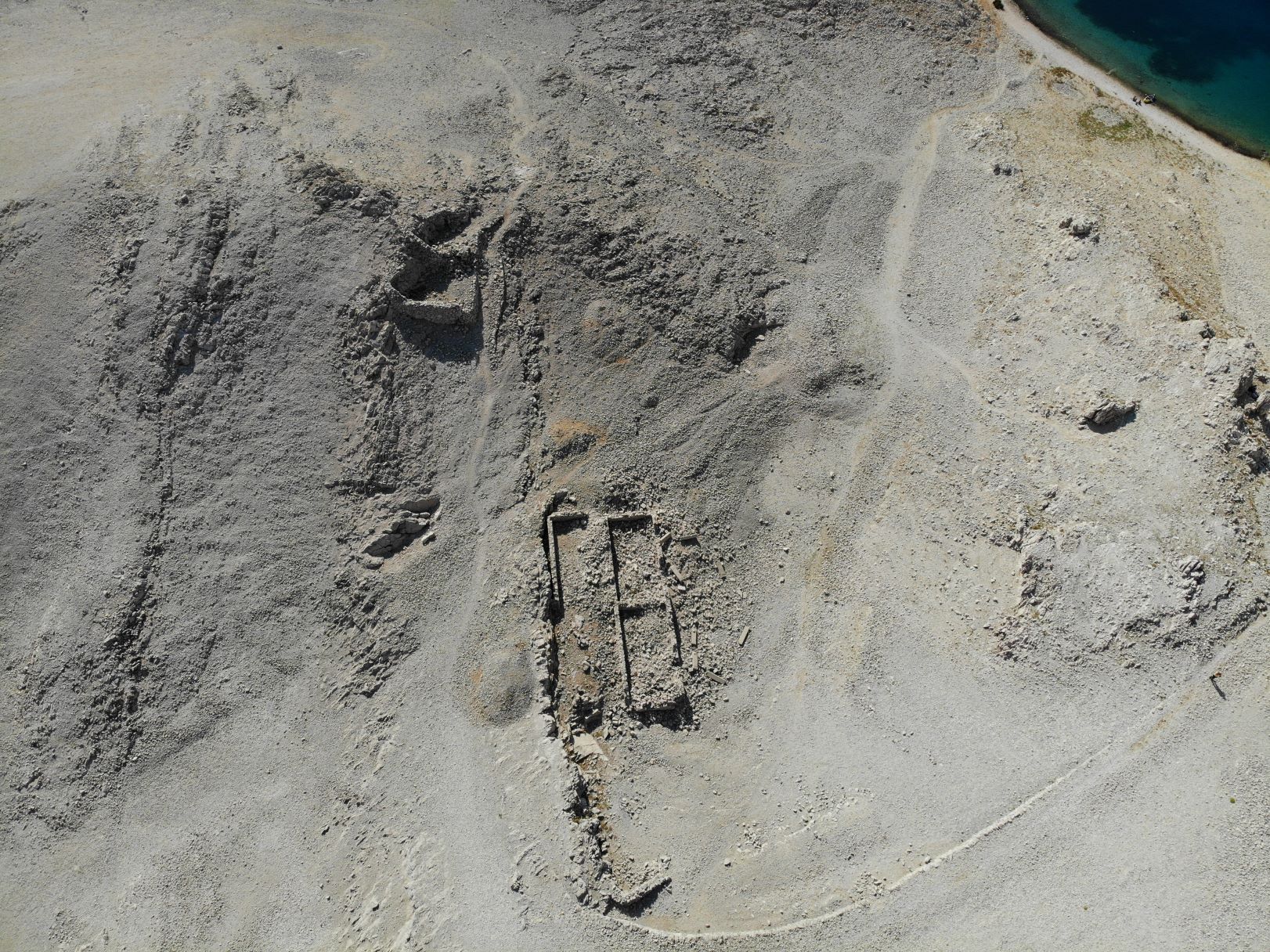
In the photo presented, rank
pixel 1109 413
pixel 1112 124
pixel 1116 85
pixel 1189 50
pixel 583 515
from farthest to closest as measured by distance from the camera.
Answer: pixel 1189 50 → pixel 1116 85 → pixel 1112 124 → pixel 1109 413 → pixel 583 515

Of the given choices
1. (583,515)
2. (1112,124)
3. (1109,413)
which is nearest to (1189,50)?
(1112,124)

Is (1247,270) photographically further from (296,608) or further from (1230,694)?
(296,608)

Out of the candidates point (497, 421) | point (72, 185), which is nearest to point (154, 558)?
point (497, 421)

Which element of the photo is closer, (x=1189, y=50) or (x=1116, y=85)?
(x=1116, y=85)

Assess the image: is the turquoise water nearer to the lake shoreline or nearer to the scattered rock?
the lake shoreline

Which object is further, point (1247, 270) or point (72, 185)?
point (1247, 270)

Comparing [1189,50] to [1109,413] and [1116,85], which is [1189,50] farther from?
[1109,413]

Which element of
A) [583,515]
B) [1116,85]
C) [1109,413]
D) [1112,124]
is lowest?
[583,515]

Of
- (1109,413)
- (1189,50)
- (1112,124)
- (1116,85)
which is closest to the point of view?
(1109,413)
